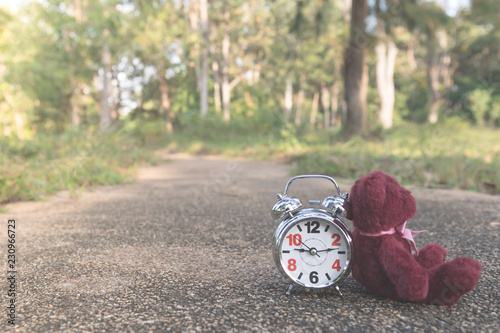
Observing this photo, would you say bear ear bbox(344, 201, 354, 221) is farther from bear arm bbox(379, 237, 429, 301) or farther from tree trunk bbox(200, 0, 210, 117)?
tree trunk bbox(200, 0, 210, 117)

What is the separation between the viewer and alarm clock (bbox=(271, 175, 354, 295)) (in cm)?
185

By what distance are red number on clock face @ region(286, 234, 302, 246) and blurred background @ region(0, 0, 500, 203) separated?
3.71 m

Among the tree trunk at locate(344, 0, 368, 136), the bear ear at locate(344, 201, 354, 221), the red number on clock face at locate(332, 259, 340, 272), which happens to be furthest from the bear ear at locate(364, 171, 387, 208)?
the tree trunk at locate(344, 0, 368, 136)

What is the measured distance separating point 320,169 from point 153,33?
17065mm

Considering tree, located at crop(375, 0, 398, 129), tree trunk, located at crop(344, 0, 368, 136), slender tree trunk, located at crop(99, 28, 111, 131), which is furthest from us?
slender tree trunk, located at crop(99, 28, 111, 131)

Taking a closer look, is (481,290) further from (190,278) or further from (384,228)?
(190,278)

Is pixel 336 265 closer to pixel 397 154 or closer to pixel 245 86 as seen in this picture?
pixel 397 154

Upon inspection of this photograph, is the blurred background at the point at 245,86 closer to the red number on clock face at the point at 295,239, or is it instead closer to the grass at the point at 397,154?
the grass at the point at 397,154

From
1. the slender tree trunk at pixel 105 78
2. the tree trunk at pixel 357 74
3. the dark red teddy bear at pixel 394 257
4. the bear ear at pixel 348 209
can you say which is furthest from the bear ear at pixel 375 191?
the slender tree trunk at pixel 105 78

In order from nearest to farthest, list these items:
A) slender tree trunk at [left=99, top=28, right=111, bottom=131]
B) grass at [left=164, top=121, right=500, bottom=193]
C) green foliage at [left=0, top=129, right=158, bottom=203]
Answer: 1. green foliage at [left=0, top=129, right=158, bottom=203]
2. grass at [left=164, top=121, right=500, bottom=193]
3. slender tree trunk at [left=99, top=28, right=111, bottom=131]

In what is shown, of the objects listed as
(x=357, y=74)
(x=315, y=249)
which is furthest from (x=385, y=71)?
(x=315, y=249)

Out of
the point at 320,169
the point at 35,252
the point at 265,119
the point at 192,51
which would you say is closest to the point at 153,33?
the point at 192,51

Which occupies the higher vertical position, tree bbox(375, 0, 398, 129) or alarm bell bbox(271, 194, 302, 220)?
tree bbox(375, 0, 398, 129)

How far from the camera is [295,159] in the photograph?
Answer: 31.8ft
